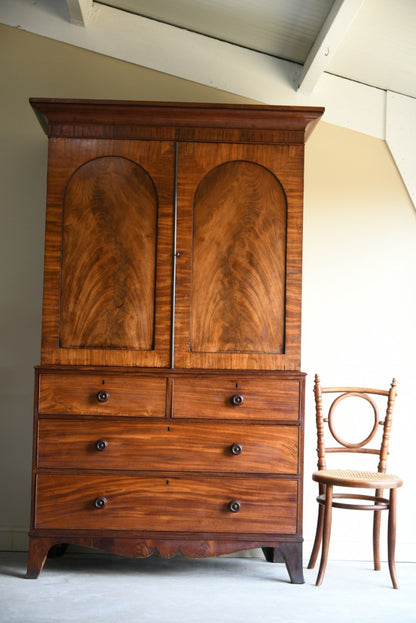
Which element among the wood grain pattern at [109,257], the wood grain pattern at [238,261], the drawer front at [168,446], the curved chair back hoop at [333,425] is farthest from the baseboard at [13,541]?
the curved chair back hoop at [333,425]

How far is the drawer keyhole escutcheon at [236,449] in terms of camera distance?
9.97 feet

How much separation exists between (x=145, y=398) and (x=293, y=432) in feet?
2.16

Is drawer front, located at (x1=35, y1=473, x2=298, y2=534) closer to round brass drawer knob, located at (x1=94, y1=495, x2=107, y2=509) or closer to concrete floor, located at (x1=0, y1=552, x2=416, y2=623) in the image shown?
round brass drawer knob, located at (x1=94, y1=495, x2=107, y2=509)

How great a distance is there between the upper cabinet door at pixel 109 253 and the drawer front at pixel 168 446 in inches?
11.4

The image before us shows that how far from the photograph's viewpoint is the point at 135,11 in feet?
12.5

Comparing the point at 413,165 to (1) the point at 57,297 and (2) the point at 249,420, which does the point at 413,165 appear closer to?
(2) the point at 249,420

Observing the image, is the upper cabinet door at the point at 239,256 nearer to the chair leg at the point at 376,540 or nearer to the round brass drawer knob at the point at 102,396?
the round brass drawer knob at the point at 102,396

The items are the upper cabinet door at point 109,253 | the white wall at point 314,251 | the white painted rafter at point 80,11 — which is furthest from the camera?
the white wall at point 314,251

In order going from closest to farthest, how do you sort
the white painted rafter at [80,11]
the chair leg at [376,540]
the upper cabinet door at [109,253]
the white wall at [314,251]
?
the upper cabinet door at [109,253] → the chair leg at [376,540] → the white painted rafter at [80,11] → the white wall at [314,251]

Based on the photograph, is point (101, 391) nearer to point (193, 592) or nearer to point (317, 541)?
point (193, 592)

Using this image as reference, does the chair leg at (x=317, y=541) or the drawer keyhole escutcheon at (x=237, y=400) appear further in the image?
the chair leg at (x=317, y=541)

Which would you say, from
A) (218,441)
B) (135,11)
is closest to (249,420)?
(218,441)

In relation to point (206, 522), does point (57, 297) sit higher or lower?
higher

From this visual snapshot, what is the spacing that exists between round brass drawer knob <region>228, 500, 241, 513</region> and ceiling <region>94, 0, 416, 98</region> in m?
Result: 2.13
